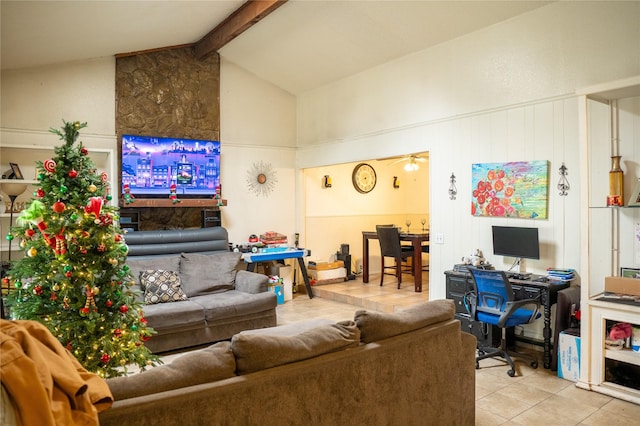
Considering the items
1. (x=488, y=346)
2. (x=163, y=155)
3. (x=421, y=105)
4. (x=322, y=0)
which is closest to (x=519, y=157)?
(x=421, y=105)

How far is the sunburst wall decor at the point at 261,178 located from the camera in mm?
7009

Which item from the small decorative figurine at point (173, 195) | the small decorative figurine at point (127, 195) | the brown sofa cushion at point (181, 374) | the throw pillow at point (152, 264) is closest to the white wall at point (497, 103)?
the small decorative figurine at point (173, 195)

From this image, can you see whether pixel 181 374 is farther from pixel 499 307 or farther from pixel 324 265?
pixel 324 265

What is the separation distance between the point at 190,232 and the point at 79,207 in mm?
2905

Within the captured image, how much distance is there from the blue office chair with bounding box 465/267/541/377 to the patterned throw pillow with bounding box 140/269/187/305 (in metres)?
2.95

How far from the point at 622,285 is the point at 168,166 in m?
5.20

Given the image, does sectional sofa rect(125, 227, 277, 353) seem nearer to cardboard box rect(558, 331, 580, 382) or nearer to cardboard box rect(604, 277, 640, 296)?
cardboard box rect(558, 331, 580, 382)

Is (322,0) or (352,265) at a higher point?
(322,0)

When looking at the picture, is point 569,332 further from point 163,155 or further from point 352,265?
point 163,155

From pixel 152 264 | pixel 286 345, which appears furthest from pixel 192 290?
pixel 286 345

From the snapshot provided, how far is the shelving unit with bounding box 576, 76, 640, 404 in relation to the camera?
10.9 feet

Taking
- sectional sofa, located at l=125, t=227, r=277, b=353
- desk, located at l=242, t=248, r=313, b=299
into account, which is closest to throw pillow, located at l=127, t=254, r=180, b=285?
sectional sofa, located at l=125, t=227, r=277, b=353

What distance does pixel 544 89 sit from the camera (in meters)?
4.23

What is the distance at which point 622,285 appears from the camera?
11.1ft
